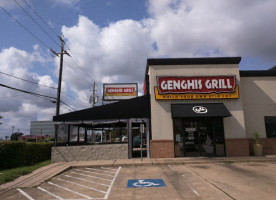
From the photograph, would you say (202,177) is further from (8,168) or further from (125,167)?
(8,168)

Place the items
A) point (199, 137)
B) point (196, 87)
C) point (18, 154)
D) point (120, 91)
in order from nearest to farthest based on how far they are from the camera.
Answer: point (18, 154) < point (199, 137) < point (196, 87) < point (120, 91)

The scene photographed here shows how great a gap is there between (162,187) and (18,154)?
435 inches

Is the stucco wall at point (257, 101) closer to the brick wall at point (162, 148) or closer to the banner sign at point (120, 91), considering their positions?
Result: the brick wall at point (162, 148)

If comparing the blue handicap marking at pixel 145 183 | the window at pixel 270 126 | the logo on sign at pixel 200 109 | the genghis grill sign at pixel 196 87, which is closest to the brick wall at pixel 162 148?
the logo on sign at pixel 200 109

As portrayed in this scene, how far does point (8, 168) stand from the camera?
43.0 feet

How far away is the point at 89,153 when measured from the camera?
15.1m

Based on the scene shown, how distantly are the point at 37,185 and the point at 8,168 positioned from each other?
6238 millimetres

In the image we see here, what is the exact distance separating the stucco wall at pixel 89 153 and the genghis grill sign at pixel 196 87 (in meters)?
4.85

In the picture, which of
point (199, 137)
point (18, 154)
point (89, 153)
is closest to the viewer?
point (18, 154)

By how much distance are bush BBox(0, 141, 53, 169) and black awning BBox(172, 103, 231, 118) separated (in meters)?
10.9

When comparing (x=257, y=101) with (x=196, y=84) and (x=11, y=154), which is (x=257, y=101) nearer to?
(x=196, y=84)

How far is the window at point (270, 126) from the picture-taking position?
16328 mm

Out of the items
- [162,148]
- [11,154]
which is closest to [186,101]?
[162,148]

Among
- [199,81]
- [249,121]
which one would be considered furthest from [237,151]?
[199,81]
